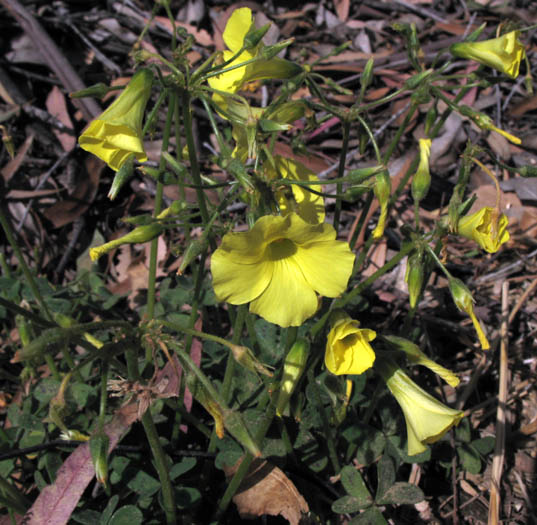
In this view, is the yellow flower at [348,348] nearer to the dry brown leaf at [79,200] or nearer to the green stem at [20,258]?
the green stem at [20,258]

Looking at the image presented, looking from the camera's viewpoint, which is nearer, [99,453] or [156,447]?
[99,453]

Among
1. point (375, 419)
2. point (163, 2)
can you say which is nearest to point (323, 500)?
point (375, 419)

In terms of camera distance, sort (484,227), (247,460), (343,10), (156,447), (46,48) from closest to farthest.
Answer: (156,447)
(247,460)
(484,227)
(46,48)
(343,10)

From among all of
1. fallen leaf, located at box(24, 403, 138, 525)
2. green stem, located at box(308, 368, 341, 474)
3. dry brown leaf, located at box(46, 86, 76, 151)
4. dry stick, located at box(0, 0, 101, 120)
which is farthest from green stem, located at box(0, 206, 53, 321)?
dry stick, located at box(0, 0, 101, 120)

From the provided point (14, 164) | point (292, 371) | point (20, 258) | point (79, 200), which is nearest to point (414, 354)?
point (292, 371)

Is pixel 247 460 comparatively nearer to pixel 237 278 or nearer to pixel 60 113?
pixel 237 278

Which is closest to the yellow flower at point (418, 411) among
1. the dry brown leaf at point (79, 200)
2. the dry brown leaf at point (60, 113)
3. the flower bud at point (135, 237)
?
the flower bud at point (135, 237)
